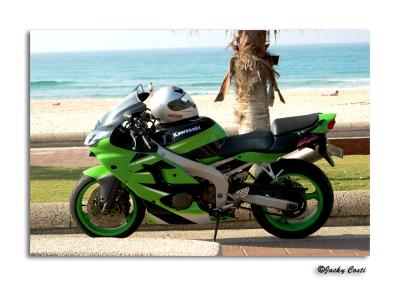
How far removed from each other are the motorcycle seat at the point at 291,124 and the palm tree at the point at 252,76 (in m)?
1.20

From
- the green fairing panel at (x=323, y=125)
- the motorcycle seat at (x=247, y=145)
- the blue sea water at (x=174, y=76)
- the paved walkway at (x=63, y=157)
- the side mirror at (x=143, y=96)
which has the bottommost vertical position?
the paved walkway at (x=63, y=157)

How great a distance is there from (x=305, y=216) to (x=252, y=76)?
5.32 feet

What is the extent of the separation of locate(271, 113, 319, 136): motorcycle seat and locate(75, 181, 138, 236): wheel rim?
50.6 inches

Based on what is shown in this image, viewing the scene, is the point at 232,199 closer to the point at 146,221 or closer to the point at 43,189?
the point at 146,221

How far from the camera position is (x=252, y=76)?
8.24 meters

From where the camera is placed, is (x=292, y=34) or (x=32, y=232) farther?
(x=292, y=34)

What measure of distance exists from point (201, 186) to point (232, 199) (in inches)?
10.7

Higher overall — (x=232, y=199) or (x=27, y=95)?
(x=27, y=95)

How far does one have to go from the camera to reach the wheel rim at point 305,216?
7.17 m

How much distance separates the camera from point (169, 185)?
7066 mm

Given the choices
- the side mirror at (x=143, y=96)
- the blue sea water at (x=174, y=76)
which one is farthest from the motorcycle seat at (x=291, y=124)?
the blue sea water at (x=174, y=76)

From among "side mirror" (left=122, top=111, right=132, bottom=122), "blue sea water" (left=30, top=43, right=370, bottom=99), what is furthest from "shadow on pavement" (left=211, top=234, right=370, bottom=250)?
"blue sea water" (left=30, top=43, right=370, bottom=99)

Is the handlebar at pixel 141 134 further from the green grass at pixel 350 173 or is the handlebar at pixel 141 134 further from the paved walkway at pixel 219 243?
the green grass at pixel 350 173
